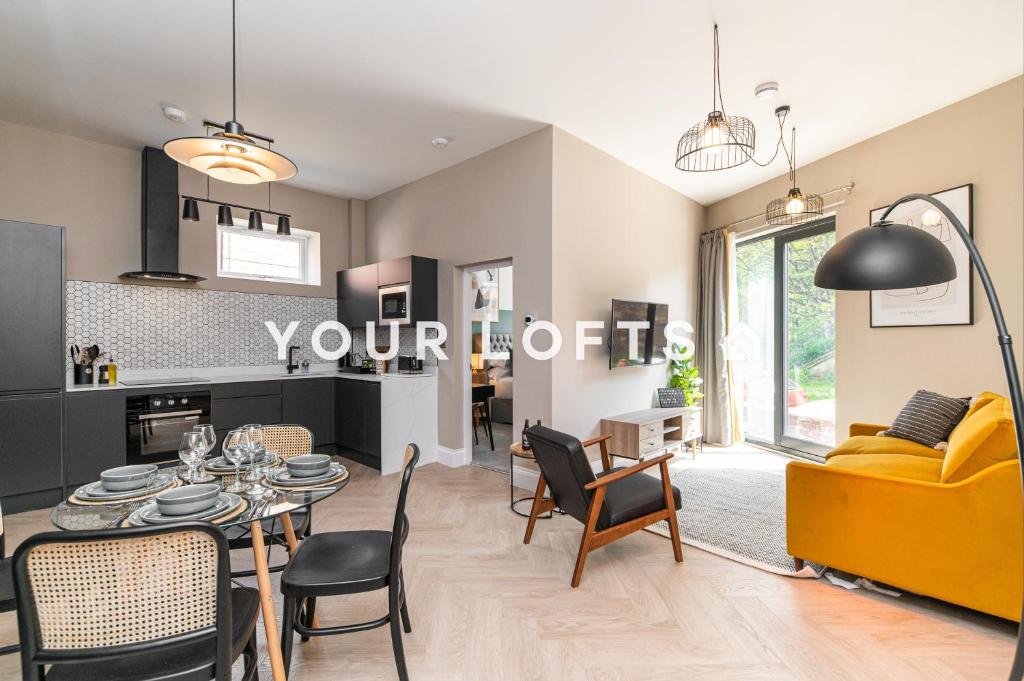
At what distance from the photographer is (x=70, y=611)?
113 centimetres

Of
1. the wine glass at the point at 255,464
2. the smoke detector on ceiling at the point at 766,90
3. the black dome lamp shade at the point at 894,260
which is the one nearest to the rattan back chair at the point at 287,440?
the wine glass at the point at 255,464

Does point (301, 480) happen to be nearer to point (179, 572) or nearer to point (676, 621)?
point (179, 572)

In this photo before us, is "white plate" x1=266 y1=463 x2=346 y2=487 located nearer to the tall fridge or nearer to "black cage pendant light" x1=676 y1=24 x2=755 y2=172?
"black cage pendant light" x1=676 y1=24 x2=755 y2=172

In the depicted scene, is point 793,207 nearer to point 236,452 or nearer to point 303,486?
point 303,486

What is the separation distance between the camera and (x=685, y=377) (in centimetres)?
547

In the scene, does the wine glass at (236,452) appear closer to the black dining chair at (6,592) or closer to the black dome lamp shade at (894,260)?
the black dining chair at (6,592)

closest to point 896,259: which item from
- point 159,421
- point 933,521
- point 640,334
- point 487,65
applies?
point 933,521

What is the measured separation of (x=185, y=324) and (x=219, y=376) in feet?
2.00

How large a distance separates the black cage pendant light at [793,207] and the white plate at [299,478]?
12.6 ft

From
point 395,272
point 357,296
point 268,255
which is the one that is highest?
point 268,255

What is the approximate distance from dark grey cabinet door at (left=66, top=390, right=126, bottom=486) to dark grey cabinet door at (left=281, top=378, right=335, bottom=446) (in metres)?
1.29

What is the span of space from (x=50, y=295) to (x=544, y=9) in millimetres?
4108

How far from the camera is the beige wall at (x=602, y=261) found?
407 centimetres

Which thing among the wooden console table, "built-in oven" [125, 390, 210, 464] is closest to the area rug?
the wooden console table
